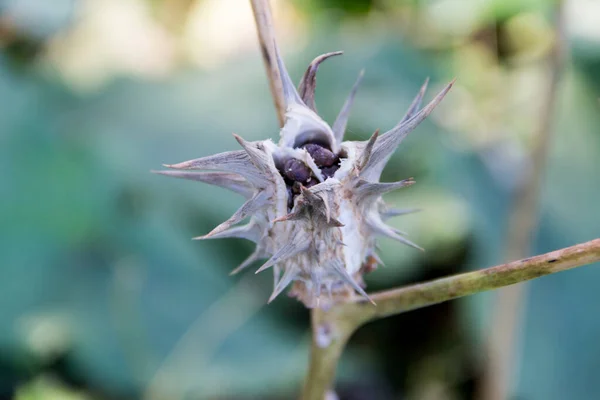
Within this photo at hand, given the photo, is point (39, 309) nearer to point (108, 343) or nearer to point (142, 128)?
point (108, 343)

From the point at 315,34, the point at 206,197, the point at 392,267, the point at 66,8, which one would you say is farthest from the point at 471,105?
the point at 66,8

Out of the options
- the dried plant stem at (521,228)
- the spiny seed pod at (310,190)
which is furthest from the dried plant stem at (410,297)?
the dried plant stem at (521,228)

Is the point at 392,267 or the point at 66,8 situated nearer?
the point at 392,267

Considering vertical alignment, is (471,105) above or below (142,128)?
below

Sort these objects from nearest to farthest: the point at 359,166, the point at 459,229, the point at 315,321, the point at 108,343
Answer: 1. the point at 359,166
2. the point at 315,321
3. the point at 108,343
4. the point at 459,229

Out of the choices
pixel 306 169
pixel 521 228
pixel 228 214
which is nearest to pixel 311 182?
pixel 306 169

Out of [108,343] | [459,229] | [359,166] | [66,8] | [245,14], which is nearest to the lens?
[359,166]

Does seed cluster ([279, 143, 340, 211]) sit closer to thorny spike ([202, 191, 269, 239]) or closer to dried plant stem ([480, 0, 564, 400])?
thorny spike ([202, 191, 269, 239])
